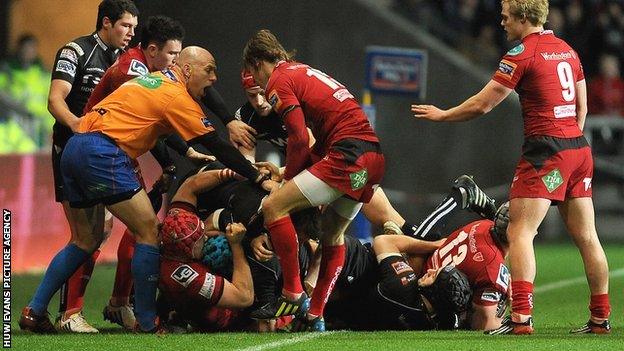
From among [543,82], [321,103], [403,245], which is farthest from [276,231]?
[543,82]

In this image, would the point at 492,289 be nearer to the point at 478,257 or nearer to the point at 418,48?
the point at 478,257

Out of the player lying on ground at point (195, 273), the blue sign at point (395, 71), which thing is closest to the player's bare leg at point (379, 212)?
the player lying on ground at point (195, 273)

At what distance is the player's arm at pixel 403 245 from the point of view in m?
9.57

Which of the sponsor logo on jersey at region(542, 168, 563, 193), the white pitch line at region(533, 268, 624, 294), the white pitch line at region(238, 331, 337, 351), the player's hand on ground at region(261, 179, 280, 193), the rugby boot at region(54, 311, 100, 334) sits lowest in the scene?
the white pitch line at region(533, 268, 624, 294)

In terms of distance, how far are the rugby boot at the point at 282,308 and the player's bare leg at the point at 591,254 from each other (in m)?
1.71

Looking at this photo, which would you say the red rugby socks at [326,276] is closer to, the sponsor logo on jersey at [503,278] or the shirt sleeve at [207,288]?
the shirt sleeve at [207,288]

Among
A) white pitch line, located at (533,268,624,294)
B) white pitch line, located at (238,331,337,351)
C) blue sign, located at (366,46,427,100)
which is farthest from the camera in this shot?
blue sign, located at (366,46,427,100)

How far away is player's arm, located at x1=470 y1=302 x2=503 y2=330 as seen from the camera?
907 centimetres

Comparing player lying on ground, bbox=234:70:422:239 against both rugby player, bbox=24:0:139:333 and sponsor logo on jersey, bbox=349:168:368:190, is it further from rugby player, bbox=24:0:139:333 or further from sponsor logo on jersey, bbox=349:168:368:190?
rugby player, bbox=24:0:139:333

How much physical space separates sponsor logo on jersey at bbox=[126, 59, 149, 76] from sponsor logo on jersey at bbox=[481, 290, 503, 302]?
8.61ft

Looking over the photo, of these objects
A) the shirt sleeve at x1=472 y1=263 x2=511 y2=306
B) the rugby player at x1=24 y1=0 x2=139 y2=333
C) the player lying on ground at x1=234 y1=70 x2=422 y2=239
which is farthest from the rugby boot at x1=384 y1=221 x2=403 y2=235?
the rugby player at x1=24 y1=0 x2=139 y2=333

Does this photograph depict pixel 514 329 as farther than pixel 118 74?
No

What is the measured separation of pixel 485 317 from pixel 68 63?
10.5 ft

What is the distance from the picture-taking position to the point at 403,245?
965 centimetres
